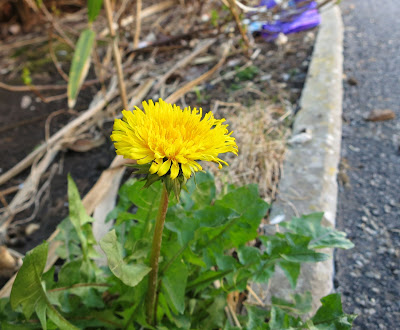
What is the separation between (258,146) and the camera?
1.77 meters

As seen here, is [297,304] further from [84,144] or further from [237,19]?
[237,19]

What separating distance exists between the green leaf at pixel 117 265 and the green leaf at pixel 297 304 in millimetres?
493

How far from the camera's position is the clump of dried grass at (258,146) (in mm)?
1667

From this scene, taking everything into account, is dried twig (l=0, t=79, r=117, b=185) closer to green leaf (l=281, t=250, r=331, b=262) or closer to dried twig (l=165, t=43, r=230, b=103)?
dried twig (l=165, t=43, r=230, b=103)

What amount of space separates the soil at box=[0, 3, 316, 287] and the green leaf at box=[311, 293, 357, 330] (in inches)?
43.3

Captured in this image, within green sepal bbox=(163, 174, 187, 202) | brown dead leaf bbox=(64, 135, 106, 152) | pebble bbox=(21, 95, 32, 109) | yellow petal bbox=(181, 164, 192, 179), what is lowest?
brown dead leaf bbox=(64, 135, 106, 152)

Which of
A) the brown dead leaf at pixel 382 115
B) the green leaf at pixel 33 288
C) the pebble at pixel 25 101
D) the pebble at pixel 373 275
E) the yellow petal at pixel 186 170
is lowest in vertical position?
the brown dead leaf at pixel 382 115

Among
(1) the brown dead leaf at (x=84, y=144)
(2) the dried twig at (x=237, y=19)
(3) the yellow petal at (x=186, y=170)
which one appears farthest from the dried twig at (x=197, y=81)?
(3) the yellow petal at (x=186, y=170)

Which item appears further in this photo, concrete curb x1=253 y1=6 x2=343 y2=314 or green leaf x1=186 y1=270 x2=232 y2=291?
concrete curb x1=253 y1=6 x2=343 y2=314

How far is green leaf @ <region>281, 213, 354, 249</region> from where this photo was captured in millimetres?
1102

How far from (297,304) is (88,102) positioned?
187 cm

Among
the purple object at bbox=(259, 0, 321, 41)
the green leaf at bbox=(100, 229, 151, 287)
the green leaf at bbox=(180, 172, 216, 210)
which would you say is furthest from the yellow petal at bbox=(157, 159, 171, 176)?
the purple object at bbox=(259, 0, 321, 41)

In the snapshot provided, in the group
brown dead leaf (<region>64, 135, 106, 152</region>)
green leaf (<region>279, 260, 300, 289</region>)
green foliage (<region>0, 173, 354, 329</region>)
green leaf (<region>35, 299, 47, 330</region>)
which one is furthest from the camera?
brown dead leaf (<region>64, 135, 106, 152</region>)

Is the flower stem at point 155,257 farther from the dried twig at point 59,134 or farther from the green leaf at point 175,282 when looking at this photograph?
the dried twig at point 59,134
